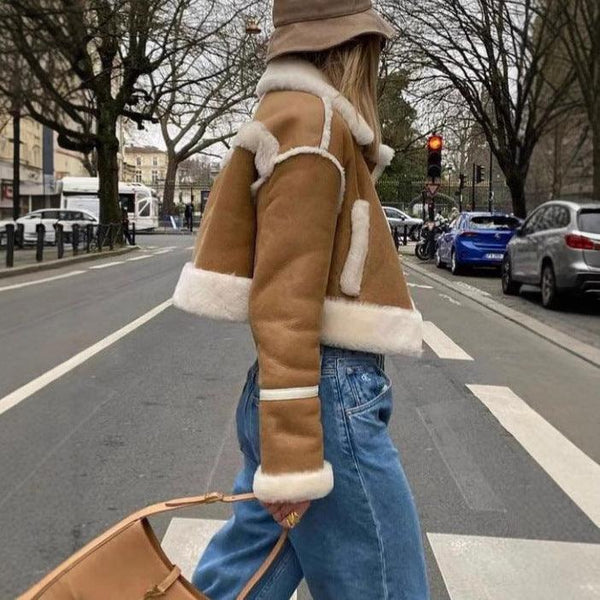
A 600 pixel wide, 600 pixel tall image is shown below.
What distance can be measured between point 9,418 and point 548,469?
3.59m

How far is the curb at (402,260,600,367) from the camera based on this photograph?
8.75m

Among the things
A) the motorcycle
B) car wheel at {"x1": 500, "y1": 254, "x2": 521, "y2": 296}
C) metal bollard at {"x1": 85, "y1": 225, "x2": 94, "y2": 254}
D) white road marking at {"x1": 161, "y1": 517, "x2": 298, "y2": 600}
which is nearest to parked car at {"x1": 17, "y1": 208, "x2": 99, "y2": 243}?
metal bollard at {"x1": 85, "y1": 225, "x2": 94, "y2": 254}

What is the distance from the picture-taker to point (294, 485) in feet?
5.41

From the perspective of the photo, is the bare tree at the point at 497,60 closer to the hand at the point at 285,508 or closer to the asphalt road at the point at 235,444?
the asphalt road at the point at 235,444

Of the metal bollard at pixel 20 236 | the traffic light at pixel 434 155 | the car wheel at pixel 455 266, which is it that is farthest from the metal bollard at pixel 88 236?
the car wheel at pixel 455 266

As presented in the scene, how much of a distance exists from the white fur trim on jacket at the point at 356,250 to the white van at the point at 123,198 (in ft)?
125

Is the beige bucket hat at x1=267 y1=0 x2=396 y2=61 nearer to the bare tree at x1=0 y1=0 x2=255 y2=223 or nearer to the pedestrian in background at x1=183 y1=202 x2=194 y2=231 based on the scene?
the bare tree at x1=0 y1=0 x2=255 y2=223

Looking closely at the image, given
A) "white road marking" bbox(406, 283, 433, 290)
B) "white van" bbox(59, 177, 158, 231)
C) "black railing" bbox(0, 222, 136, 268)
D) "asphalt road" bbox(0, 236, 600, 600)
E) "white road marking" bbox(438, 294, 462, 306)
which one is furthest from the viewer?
"white van" bbox(59, 177, 158, 231)

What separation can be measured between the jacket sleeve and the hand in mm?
34

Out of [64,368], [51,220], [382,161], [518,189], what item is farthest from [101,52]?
[382,161]

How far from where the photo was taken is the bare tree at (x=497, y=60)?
75.2 feet

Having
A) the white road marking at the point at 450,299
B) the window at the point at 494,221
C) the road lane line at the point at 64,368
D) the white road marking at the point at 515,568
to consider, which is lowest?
the road lane line at the point at 64,368

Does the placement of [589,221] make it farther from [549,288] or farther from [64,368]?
Result: [64,368]

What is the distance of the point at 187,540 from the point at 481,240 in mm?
16024
